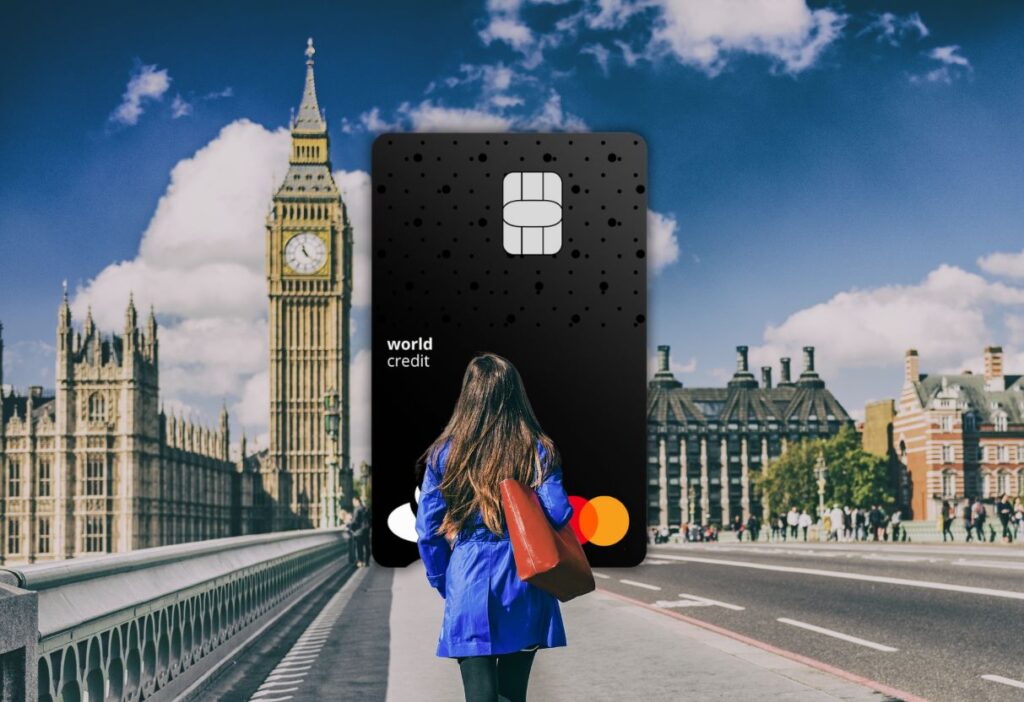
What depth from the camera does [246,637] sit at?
12164 mm

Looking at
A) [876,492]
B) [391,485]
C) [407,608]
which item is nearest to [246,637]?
[407,608]

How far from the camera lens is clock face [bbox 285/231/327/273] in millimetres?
114250

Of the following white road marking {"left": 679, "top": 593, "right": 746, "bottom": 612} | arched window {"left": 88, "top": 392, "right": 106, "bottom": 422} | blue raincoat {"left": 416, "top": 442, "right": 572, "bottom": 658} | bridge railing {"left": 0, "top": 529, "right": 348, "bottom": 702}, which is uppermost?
arched window {"left": 88, "top": 392, "right": 106, "bottom": 422}

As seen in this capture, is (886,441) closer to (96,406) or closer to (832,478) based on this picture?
(832,478)

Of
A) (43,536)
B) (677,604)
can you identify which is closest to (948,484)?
(43,536)

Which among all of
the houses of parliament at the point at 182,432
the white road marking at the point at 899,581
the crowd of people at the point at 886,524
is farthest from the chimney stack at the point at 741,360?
the white road marking at the point at 899,581

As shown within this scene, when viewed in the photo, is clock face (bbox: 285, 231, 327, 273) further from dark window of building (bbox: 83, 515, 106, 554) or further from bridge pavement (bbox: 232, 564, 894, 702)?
bridge pavement (bbox: 232, 564, 894, 702)

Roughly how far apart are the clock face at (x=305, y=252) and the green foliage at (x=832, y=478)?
143 ft

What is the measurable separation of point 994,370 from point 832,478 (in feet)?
53.3

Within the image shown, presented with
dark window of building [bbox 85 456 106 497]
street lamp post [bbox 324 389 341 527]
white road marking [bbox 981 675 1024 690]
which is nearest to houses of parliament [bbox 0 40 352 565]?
dark window of building [bbox 85 456 106 497]

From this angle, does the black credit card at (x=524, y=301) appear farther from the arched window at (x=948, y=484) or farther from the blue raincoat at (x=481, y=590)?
the arched window at (x=948, y=484)

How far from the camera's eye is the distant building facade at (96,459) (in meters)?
97.6

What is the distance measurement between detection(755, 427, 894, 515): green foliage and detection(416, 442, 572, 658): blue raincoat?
10337 centimetres

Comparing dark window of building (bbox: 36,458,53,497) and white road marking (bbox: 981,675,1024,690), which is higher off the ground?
white road marking (bbox: 981,675,1024,690)
